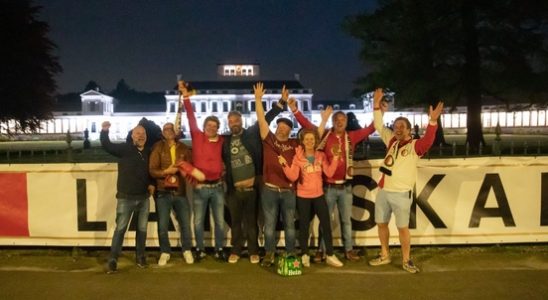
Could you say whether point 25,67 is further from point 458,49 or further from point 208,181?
point 208,181

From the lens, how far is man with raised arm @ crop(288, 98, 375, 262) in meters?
6.85

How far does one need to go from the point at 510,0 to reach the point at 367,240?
19469 mm

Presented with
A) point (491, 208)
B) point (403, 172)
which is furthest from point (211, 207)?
point (491, 208)

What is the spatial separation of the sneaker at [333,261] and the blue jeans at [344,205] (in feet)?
0.69

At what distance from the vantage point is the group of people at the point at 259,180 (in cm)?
654

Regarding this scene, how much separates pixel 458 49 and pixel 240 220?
20.2 metres

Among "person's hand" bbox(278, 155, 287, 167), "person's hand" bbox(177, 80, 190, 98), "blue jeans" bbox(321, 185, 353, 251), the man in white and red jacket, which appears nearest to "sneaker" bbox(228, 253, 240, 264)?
"blue jeans" bbox(321, 185, 353, 251)

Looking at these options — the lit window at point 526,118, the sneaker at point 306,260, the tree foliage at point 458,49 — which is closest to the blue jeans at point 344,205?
the sneaker at point 306,260

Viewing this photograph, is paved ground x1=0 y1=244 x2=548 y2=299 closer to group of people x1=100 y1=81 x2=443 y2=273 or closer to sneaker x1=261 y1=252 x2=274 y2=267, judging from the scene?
sneaker x1=261 y1=252 x2=274 y2=267

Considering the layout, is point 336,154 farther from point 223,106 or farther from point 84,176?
point 223,106

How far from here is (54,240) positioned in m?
7.57

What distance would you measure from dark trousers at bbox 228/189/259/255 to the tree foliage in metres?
17.7

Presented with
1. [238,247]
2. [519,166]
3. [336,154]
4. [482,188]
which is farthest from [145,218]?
[519,166]

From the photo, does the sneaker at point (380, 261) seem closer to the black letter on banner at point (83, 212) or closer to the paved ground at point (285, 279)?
the paved ground at point (285, 279)
